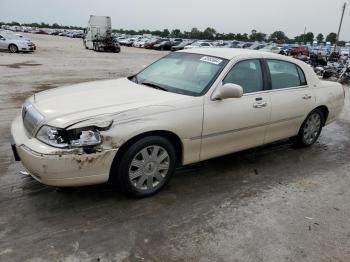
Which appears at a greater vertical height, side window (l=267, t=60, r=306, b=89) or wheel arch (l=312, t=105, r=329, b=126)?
side window (l=267, t=60, r=306, b=89)

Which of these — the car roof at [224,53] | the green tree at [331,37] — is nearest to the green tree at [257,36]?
the green tree at [331,37]

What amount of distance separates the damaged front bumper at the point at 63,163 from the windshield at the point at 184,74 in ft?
4.27

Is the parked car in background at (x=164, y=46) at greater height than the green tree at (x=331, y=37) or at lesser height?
lesser

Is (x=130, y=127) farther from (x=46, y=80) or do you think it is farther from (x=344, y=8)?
(x=344, y=8)

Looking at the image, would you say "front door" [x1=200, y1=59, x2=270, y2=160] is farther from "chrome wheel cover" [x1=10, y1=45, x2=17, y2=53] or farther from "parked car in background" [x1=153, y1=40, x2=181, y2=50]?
"parked car in background" [x1=153, y1=40, x2=181, y2=50]

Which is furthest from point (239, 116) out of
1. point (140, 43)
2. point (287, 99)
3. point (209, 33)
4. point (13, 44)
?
point (209, 33)

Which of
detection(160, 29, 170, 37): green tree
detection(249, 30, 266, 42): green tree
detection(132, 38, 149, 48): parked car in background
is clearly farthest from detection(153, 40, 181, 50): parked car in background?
detection(160, 29, 170, 37): green tree

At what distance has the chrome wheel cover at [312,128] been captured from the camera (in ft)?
19.6

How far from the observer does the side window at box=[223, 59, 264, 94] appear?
4668mm

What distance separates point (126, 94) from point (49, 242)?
1.76 meters

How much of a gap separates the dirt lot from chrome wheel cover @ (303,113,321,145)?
0.80m

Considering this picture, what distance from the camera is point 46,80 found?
12.7 meters

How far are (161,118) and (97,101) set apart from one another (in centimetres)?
A: 69

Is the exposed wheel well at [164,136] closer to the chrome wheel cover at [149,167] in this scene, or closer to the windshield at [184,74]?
the chrome wheel cover at [149,167]
